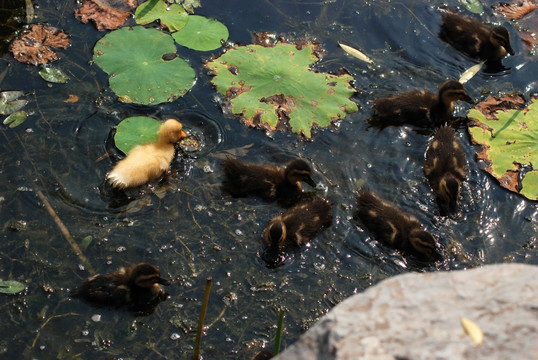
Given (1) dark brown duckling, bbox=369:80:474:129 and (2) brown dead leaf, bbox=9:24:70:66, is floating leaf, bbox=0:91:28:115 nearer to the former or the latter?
(2) brown dead leaf, bbox=9:24:70:66

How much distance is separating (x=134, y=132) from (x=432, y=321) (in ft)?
12.9

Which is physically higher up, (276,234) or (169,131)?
(276,234)

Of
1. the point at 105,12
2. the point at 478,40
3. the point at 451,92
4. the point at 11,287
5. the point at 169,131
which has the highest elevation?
the point at 478,40

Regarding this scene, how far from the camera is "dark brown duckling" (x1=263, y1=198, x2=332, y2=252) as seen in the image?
525cm

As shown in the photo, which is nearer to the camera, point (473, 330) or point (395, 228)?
point (473, 330)

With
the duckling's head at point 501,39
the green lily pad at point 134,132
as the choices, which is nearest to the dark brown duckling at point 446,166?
the duckling's head at point 501,39

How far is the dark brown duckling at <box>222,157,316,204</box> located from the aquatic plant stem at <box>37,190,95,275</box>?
4.29ft

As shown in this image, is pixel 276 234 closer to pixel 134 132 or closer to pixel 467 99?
pixel 134 132

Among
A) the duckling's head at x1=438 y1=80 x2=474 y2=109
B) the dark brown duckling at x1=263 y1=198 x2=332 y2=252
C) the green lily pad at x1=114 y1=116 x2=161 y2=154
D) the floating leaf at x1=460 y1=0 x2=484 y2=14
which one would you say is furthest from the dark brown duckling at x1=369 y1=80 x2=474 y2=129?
the green lily pad at x1=114 y1=116 x2=161 y2=154

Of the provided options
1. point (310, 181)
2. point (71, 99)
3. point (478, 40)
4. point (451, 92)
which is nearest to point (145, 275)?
point (310, 181)

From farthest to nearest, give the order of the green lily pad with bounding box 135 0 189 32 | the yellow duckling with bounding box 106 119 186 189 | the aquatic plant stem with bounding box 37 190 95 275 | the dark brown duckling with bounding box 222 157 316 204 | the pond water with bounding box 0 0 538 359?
1. the green lily pad with bounding box 135 0 189 32
2. the dark brown duckling with bounding box 222 157 316 204
3. the yellow duckling with bounding box 106 119 186 189
4. the aquatic plant stem with bounding box 37 190 95 275
5. the pond water with bounding box 0 0 538 359

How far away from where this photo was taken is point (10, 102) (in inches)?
245

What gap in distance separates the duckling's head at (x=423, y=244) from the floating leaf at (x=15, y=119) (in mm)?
3525

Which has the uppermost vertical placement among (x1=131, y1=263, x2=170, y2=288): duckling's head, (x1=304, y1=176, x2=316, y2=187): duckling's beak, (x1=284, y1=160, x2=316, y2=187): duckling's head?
(x1=284, y1=160, x2=316, y2=187): duckling's head
